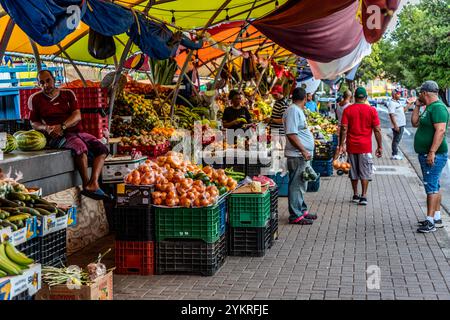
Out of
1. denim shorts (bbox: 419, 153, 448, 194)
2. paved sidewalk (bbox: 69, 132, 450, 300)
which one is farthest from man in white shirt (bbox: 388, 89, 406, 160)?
denim shorts (bbox: 419, 153, 448, 194)

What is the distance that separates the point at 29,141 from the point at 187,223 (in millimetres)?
2565

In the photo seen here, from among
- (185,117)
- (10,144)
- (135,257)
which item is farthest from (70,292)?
(185,117)

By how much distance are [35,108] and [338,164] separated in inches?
314

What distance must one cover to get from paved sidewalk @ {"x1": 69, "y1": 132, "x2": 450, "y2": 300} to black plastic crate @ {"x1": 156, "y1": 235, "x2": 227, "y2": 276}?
Answer: 0.40 feet

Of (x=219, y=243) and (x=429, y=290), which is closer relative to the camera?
(x=429, y=290)

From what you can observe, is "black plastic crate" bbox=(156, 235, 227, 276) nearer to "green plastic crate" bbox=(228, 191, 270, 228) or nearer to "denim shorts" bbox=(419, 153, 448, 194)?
"green plastic crate" bbox=(228, 191, 270, 228)

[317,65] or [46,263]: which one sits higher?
[317,65]

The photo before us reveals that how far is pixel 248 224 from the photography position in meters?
8.25

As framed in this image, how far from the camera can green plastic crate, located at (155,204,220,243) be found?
729cm

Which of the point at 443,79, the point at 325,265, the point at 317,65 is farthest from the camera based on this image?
the point at 443,79

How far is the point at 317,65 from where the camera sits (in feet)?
60.5

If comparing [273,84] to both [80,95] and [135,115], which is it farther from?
[80,95]

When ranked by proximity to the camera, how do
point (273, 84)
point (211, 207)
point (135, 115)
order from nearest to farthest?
point (211, 207)
point (135, 115)
point (273, 84)

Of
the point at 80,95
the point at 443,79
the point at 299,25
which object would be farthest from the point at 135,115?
the point at 443,79
